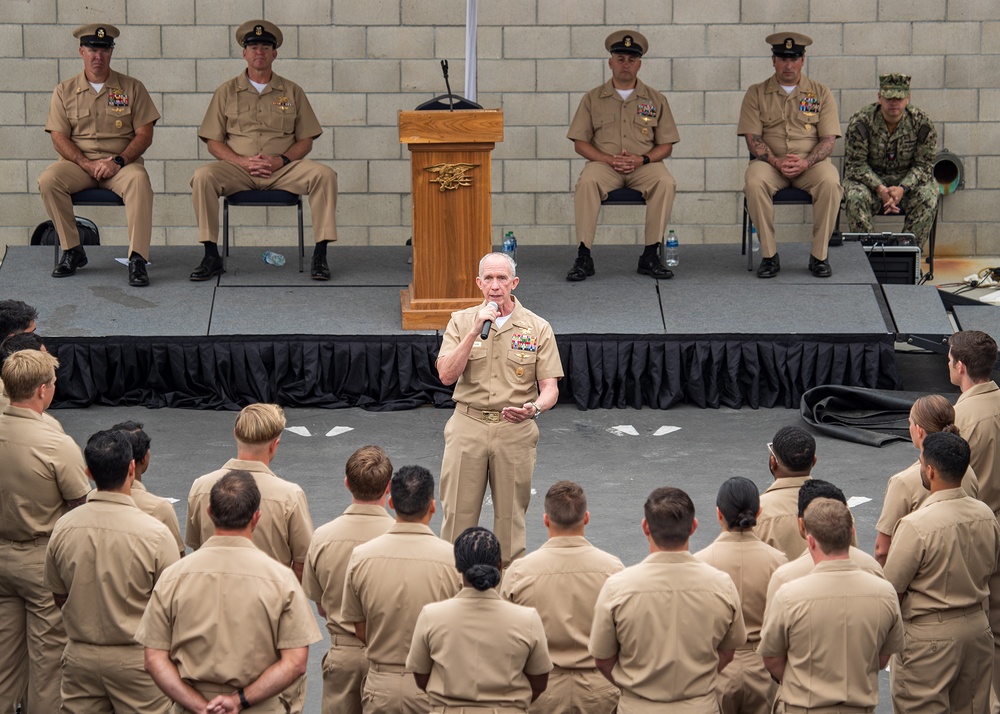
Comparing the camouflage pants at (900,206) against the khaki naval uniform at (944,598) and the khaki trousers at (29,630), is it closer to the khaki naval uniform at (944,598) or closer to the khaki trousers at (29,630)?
the khaki naval uniform at (944,598)

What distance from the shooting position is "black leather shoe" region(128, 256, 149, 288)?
8078mm

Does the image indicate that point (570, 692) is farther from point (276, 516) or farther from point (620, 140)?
point (620, 140)

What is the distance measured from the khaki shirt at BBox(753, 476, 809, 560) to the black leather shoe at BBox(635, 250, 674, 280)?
4483 millimetres

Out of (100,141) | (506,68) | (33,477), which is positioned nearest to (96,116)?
(100,141)

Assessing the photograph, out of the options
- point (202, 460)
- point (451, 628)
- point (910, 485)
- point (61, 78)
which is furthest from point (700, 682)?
point (61, 78)

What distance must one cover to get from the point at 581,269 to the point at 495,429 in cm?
361

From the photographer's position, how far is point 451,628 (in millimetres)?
3027

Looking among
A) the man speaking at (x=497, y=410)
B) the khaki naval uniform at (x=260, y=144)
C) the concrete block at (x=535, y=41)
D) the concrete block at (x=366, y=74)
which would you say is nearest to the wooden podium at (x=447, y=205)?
the khaki naval uniform at (x=260, y=144)

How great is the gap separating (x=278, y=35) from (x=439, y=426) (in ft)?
9.26

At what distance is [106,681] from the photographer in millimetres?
3477

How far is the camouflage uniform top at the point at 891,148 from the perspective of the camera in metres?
9.12

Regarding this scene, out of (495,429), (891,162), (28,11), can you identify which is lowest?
(495,429)

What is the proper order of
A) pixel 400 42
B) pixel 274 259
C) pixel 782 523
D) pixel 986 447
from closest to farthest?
pixel 782 523, pixel 986 447, pixel 274 259, pixel 400 42

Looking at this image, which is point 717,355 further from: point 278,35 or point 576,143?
point 278,35
